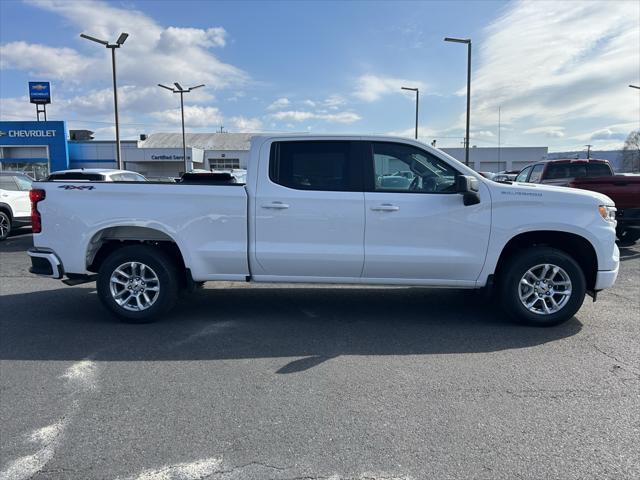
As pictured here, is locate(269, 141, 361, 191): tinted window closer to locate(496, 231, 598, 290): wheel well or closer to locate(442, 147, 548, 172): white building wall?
locate(496, 231, 598, 290): wheel well

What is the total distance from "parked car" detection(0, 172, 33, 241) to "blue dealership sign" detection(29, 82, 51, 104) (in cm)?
3733

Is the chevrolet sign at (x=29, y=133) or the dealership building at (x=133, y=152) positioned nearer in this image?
the chevrolet sign at (x=29, y=133)

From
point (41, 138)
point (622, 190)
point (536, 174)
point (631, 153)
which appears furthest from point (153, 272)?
point (631, 153)

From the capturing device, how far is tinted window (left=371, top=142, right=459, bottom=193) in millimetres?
5176

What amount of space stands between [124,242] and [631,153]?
87.8 meters

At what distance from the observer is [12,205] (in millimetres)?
12164

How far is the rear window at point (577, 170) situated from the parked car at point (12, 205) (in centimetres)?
1363

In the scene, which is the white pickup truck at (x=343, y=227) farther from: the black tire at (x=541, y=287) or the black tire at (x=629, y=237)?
the black tire at (x=629, y=237)

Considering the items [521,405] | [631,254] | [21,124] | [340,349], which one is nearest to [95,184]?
[340,349]

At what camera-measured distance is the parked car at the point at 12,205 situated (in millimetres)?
12109

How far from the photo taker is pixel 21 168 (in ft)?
128

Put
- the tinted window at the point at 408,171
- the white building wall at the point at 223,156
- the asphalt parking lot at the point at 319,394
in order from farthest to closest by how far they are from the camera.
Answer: the white building wall at the point at 223,156
the tinted window at the point at 408,171
the asphalt parking lot at the point at 319,394

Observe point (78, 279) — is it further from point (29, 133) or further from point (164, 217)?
point (29, 133)

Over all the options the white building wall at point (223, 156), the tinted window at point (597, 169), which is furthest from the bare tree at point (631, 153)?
the tinted window at point (597, 169)
